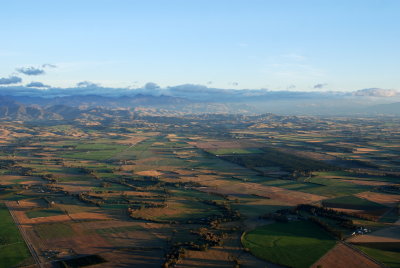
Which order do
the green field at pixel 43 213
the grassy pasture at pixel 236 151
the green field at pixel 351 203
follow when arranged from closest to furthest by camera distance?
1. the green field at pixel 43 213
2. the green field at pixel 351 203
3. the grassy pasture at pixel 236 151

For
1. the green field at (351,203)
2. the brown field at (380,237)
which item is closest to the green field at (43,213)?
the brown field at (380,237)

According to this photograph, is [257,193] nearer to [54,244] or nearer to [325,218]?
[325,218]

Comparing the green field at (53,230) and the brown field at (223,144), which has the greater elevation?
the brown field at (223,144)

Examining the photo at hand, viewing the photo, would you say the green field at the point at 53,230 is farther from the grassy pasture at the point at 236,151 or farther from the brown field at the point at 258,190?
the grassy pasture at the point at 236,151

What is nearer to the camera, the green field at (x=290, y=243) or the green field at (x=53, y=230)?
the green field at (x=290, y=243)

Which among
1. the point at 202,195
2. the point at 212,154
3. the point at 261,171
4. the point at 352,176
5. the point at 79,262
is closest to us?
the point at 79,262

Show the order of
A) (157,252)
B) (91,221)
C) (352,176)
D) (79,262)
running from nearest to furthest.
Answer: (79,262)
(157,252)
(91,221)
(352,176)

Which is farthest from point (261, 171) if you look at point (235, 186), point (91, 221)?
point (91, 221)

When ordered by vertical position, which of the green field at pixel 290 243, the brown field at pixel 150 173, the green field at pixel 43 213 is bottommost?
the green field at pixel 43 213
